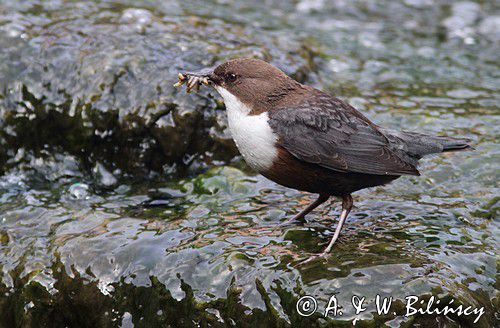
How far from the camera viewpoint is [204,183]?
479 centimetres

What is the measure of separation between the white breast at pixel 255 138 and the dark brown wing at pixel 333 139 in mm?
50

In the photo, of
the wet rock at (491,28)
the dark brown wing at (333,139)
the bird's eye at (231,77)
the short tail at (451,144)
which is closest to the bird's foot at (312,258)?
the dark brown wing at (333,139)

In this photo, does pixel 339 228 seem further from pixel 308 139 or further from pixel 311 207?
pixel 308 139

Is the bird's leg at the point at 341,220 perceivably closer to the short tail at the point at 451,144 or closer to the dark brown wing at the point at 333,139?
the dark brown wing at the point at 333,139

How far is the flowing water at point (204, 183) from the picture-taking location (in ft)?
11.2

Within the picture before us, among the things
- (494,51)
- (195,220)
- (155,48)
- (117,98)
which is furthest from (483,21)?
(195,220)

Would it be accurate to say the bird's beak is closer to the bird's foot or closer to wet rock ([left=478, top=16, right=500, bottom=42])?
the bird's foot

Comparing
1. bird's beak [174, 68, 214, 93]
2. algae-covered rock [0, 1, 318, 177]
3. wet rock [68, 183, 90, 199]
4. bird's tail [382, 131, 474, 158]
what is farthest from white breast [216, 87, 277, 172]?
wet rock [68, 183, 90, 199]

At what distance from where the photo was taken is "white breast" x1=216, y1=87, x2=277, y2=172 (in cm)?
373

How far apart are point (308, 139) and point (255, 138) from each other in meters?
0.30

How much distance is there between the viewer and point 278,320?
128 inches

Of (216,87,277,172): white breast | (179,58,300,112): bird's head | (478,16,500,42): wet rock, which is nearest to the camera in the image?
(216,87,277,172): white breast

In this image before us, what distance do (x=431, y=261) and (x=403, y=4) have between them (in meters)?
6.28

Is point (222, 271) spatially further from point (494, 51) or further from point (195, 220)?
point (494, 51)
